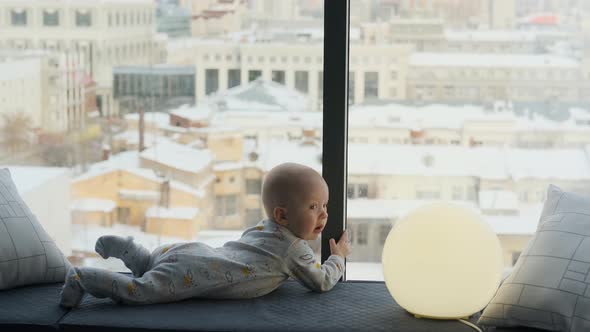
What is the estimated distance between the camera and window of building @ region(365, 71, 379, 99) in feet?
9.37

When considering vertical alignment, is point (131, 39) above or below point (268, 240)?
above

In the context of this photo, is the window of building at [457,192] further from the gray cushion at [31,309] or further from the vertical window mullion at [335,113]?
the gray cushion at [31,309]

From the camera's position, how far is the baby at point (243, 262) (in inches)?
94.7

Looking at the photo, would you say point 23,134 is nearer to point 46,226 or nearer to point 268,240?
point 46,226

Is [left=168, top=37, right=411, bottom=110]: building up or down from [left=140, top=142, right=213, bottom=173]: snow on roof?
up

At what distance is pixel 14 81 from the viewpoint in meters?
3.06

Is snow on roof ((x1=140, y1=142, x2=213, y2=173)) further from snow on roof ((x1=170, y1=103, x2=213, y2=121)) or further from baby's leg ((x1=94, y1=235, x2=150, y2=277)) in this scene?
baby's leg ((x1=94, y1=235, x2=150, y2=277))

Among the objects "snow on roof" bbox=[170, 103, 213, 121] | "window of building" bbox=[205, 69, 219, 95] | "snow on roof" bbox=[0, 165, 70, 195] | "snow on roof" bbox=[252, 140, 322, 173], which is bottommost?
"snow on roof" bbox=[0, 165, 70, 195]

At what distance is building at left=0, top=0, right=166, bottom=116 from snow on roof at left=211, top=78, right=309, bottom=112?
0.89 feet

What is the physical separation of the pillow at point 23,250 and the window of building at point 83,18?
64 cm

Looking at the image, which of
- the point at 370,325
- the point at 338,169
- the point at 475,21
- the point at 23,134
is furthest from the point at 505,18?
the point at 23,134

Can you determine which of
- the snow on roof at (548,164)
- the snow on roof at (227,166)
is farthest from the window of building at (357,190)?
the snow on roof at (548,164)

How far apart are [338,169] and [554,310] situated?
2.81 ft

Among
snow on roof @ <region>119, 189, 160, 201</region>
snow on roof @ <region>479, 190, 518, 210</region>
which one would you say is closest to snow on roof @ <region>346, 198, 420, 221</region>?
snow on roof @ <region>479, 190, 518, 210</region>
